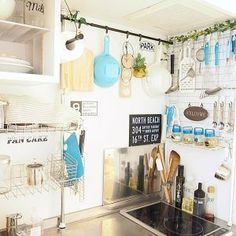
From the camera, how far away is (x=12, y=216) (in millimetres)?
1188

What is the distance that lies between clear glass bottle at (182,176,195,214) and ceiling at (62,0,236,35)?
0.93m

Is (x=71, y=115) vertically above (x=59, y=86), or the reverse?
(x=59, y=86)

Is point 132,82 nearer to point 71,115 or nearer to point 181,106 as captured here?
point 181,106

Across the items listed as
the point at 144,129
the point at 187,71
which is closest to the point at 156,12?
the point at 187,71

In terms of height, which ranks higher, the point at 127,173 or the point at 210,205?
the point at 127,173

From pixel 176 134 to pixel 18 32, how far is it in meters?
1.08

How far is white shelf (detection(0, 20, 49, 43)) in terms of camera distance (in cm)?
96

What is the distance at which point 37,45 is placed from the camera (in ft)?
3.65

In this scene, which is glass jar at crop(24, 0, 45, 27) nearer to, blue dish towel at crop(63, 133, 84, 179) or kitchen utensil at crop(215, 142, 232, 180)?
blue dish towel at crop(63, 133, 84, 179)

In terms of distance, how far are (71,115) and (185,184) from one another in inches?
34.5

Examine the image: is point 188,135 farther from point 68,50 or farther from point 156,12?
point 68,50

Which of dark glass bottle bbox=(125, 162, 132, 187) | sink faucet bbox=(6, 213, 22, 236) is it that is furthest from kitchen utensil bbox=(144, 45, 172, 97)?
sink faucet bbox=(6, 213, 22, 236)

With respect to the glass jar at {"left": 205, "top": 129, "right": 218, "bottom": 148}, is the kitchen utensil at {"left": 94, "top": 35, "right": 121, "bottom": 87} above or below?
above

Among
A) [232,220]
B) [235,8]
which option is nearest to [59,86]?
[235,8]
